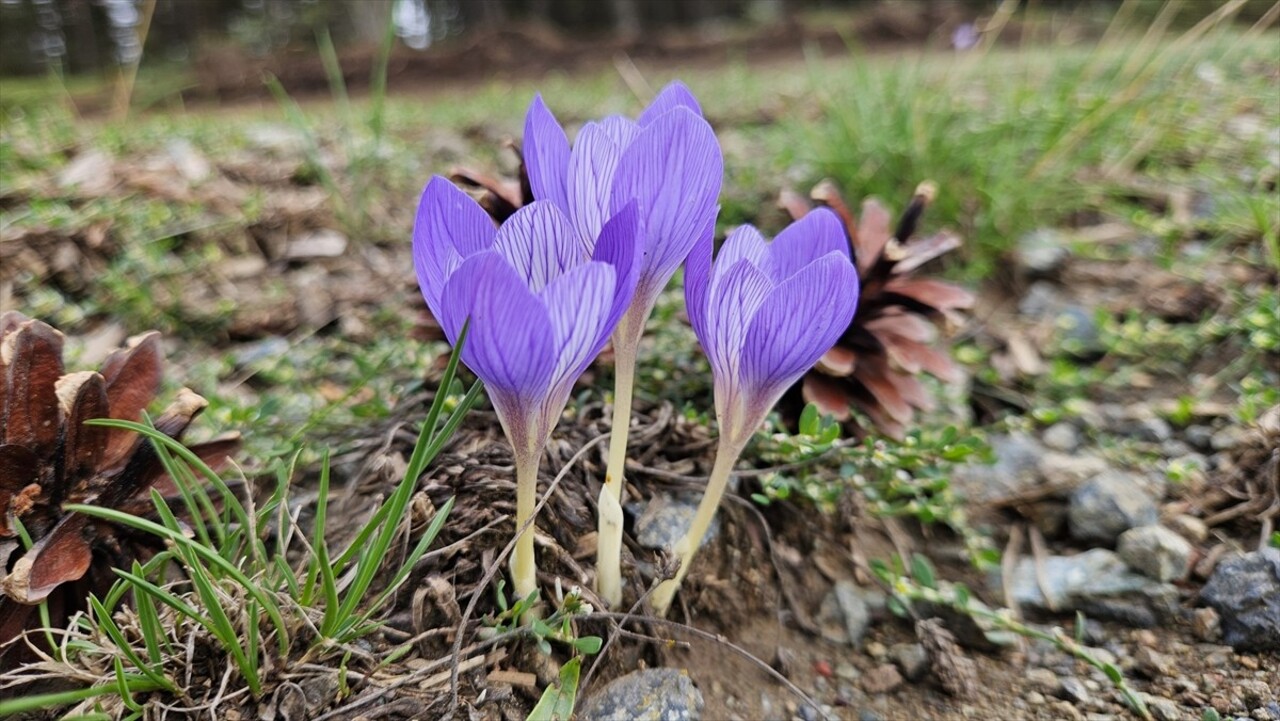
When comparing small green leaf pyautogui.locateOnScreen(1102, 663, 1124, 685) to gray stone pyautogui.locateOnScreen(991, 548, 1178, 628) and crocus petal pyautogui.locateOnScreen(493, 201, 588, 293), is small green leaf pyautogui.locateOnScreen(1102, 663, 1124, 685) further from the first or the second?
crocus petal pyautogui.locateOnScreen(493, 201, 588, 293)

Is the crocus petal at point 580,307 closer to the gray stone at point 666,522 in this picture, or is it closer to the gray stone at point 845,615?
the gray stone at point 666,522

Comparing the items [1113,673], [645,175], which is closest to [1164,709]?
[1113,673]

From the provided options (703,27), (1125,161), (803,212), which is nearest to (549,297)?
(803,212)

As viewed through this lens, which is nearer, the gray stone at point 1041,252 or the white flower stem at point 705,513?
the white flower stem at point 705,513

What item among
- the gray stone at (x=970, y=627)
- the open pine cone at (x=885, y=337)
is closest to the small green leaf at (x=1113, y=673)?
the gray stone at (x=970, y=627)

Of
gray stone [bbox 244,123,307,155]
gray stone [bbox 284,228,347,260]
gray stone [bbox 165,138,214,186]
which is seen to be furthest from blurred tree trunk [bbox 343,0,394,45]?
gray stone [bbox 284,228,347,260]

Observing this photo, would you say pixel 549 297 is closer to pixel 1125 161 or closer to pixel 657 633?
pixel 657 633

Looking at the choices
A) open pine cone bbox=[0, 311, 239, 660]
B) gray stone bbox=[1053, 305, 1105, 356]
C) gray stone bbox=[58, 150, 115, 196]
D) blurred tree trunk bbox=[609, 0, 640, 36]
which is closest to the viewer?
open pine cone bbox=[0, 311, 239, 660]

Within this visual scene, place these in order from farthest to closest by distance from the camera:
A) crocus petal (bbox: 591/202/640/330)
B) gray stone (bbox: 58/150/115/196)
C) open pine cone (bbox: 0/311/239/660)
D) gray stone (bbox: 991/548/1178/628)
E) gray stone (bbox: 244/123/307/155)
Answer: gray stone (bbox: 244/123/307/155) → gray stone (bbox: 58/150/115/196) → gray stone (bbox: 991/548/1178/628) → open pine cone (bbox: 0/311/239/660) → crocus petal (bbox: 591/202/640/330)
